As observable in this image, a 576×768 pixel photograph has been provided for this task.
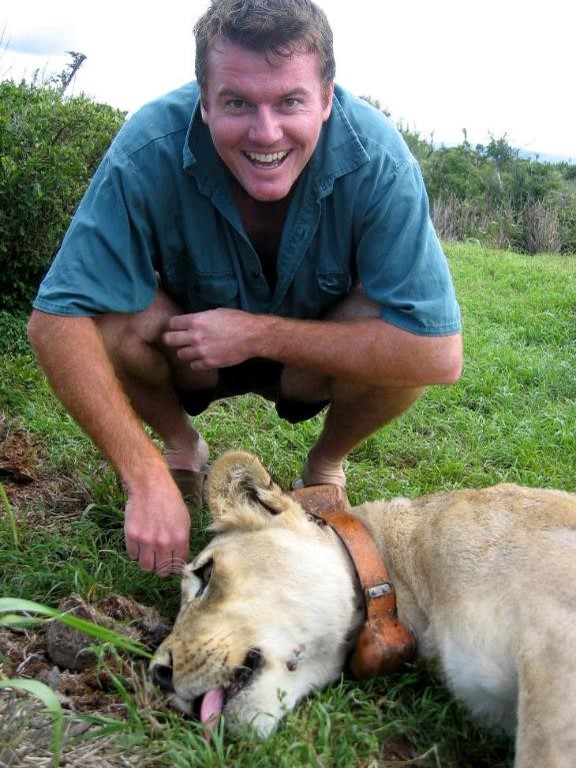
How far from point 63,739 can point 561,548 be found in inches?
54.0

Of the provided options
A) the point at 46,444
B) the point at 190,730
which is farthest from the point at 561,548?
the point at 46,444

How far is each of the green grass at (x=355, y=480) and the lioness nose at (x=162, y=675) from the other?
0.09 meters

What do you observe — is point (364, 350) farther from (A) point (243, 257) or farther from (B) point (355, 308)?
(A) point (243, 257)

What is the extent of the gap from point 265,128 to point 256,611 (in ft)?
5.19

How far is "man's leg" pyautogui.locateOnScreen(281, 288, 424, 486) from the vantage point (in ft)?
11.9

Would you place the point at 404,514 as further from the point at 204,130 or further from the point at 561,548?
the point at 204,130

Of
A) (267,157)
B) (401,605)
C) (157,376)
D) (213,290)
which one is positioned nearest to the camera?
(401,605)

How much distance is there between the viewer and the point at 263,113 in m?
3.03

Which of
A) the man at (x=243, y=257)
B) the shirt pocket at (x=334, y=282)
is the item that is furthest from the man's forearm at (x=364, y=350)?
the shirt pocket at (x=334, y=282)

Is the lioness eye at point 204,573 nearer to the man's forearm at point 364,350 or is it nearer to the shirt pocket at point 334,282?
the man's forearm at point 364,350

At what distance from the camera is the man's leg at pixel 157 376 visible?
347 cm

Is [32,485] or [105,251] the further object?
[32,485]

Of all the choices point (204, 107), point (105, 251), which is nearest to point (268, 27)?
point (204, 107)

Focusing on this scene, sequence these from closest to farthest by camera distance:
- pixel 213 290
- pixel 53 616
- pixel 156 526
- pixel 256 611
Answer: pixel 53 616 < pixel 256 611 < pixel 156 526 < pixel 213 290
